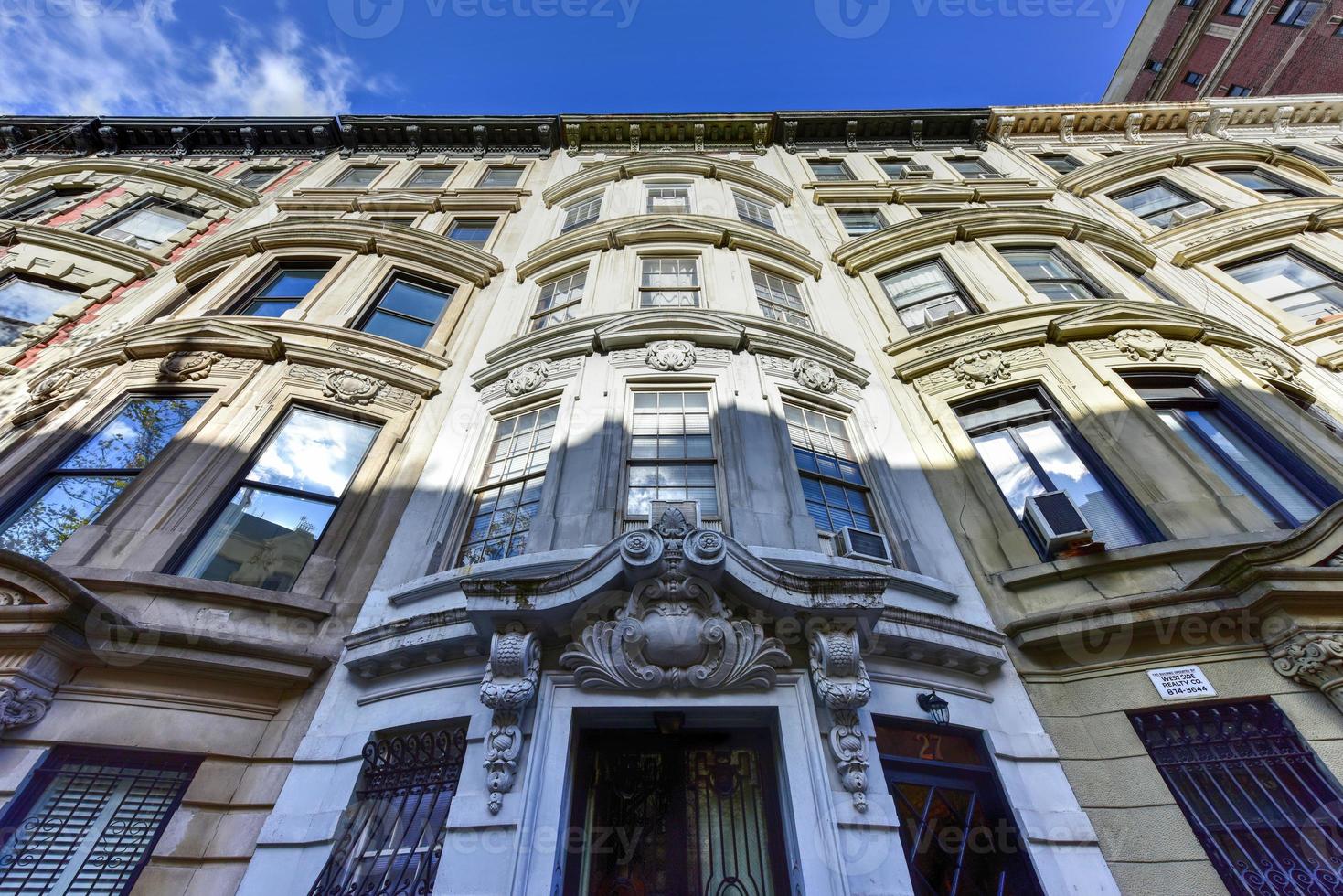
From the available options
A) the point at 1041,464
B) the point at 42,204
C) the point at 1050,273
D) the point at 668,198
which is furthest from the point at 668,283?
the point at 42,204

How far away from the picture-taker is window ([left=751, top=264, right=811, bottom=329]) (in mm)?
11295

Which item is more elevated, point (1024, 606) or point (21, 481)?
point (21, 481)

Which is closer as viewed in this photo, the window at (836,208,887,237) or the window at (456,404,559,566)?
the window at (456,404,559,566)

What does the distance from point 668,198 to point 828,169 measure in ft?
21.5

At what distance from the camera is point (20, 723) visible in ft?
17.3

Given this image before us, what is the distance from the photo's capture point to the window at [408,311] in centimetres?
1119

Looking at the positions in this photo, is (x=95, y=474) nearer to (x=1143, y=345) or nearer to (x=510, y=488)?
(x=510, y=488)

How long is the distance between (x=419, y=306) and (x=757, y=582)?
31.2ft

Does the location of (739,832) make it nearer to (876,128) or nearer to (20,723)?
(20,723)

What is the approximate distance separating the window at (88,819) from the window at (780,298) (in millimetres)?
9650

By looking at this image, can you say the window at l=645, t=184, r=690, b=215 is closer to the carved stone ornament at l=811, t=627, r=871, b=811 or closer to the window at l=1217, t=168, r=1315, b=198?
the carved stone ornament at l=811, t=627, r=871, b=811

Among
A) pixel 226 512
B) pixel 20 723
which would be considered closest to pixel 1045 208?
pixel 226 512

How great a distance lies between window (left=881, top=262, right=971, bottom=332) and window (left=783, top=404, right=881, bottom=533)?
11.8ft

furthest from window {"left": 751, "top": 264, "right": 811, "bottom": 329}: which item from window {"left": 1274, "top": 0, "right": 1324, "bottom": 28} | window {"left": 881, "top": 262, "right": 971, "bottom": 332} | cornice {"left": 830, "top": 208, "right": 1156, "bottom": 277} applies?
window {"left": 1274, "top": 0, "right": 1324, "bottom": 28}
